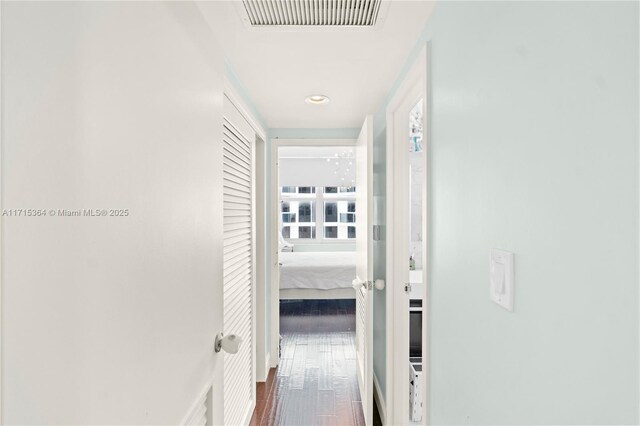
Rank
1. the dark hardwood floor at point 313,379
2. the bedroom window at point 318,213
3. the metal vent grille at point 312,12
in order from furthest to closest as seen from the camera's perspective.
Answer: the bedroom window at point 318,213 → the dark hardwood floor at point 313,379 → the metal vent grille at point 312,12

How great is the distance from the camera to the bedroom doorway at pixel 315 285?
2.60 metres

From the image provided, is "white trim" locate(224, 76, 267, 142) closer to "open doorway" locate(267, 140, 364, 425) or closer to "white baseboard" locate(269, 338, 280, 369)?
"open doorway" locate(267, 140, 364, 425)

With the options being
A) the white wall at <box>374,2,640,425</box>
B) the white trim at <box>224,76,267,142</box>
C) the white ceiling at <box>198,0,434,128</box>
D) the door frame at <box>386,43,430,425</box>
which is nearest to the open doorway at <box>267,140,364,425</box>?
the door frame at <box>386,43,430,425</box>

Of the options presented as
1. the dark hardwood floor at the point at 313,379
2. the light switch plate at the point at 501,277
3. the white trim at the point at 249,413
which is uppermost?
the light switch plate at the point at 501,277

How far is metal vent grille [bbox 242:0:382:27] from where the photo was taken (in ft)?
3.85

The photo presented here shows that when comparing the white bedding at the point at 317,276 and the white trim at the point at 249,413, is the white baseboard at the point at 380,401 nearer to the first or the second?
the white trim at the point at 249,413

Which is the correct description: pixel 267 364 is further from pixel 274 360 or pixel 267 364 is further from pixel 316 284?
pixel 316 284

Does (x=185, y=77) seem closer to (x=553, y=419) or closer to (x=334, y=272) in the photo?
(x=553, y=419)

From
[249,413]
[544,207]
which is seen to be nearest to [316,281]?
[249,413]

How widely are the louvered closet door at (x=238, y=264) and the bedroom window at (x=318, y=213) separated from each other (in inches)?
186

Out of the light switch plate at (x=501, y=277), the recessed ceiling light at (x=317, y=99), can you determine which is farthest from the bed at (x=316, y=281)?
the light switch plate at (x=501, y=277)

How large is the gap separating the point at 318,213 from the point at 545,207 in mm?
6486

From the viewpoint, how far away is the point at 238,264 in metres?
2.04

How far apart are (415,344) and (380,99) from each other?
1774mm
